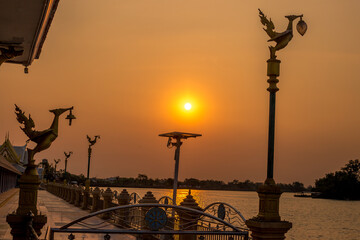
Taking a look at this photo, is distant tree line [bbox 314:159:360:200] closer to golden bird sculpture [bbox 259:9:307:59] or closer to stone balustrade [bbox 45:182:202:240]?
stone balustrade [bbox 45:182:202:240]

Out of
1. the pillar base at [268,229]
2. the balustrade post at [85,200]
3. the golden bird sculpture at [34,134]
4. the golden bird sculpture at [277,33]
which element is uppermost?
the golden bird sculpture at [277,33]

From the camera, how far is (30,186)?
35.4 ft

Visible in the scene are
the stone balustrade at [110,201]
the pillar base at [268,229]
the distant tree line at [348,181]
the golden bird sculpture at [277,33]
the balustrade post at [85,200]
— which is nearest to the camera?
the pillar base at [268,229]

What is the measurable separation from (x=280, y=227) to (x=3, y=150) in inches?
3681

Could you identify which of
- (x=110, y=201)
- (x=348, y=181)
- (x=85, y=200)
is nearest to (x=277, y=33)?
(x=110, y=201)

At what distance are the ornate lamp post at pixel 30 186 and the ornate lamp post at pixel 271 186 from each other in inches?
177

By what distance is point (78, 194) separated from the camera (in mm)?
42156

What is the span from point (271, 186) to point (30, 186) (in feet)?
16.2

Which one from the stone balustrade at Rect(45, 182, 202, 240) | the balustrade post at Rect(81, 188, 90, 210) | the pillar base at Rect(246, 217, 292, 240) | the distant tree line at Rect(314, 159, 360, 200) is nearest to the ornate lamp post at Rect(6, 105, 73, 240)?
the stone balustrade at Rect(45, 182, 202, 240)

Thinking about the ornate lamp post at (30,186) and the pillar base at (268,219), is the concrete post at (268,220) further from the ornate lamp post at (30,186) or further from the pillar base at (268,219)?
the ornate lamp post at (30,186)

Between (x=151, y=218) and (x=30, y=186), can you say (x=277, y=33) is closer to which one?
(x=151, y=218)

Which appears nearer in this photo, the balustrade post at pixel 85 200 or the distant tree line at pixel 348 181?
the balustrade post at pixel 85 200

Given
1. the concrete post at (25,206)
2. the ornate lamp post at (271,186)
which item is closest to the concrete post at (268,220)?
the ornate lamp post at (271,186)

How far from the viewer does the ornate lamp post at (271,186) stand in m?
9.29
